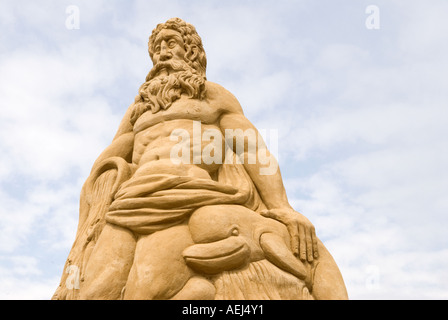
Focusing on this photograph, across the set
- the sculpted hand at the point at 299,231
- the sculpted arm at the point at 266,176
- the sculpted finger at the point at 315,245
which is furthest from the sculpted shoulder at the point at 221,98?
the sculpted finger at the point at 315,245

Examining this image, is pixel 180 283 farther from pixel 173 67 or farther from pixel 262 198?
pixel 173 67

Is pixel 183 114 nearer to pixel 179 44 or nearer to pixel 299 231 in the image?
pixel 179 44

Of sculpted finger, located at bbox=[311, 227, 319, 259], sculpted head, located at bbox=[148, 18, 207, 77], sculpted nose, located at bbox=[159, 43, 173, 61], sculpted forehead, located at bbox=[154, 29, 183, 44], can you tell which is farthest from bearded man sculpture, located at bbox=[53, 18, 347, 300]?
sculpted forehead, located at bbox=[154, 29, 183, 44]

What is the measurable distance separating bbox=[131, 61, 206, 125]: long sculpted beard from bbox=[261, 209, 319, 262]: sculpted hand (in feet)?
5.16

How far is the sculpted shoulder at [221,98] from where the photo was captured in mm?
5188

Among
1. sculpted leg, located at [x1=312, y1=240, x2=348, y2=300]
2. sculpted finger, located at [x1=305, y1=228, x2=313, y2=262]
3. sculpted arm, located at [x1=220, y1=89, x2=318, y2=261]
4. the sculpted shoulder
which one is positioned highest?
the sculpted shoulder

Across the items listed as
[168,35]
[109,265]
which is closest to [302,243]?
[109,265]

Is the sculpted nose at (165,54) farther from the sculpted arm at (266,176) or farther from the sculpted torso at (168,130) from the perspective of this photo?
the sculpted arm at (266,176)

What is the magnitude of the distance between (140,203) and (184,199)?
1.31 ft

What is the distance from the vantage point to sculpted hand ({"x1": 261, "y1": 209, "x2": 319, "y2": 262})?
420cm

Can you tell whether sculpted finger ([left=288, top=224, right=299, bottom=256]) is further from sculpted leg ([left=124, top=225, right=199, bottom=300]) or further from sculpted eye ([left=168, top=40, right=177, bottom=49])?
sculpted eye ([left=168, top=40, right=177, bottom=49])

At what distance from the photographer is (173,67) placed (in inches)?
208

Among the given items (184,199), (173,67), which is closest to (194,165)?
(184,199)

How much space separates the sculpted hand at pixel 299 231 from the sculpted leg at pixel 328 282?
11 centimetres
